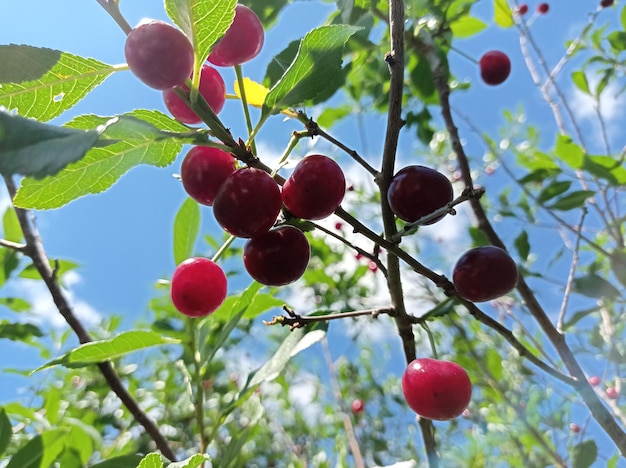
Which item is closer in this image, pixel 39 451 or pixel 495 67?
pixel 39 451

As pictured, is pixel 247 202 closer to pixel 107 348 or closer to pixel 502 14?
pixel 107 348

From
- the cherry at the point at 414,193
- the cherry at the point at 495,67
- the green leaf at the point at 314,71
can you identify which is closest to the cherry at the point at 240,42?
the green leaf at the point at 314,71

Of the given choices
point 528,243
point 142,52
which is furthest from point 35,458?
point 528,243

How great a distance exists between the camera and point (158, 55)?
73 cm

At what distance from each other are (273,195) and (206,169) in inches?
6.3

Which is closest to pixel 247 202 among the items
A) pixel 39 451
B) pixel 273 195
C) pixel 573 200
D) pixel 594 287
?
pixel 273 195

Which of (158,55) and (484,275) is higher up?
(158,55)

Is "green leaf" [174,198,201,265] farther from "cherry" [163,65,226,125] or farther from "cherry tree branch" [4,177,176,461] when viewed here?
"cherry" [163,65,226,125]

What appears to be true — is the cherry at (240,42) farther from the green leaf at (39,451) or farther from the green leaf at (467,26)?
the green leaf at (467,26)

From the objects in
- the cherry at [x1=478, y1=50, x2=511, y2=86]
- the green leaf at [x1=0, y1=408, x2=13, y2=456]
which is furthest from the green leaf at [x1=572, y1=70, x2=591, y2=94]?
the green leaf at [x1=0, y1=408, x2=13, y2=456]

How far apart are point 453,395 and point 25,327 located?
169cm

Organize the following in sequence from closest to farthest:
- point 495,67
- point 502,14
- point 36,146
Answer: point 36,146 → point 495,67 → point 502,14

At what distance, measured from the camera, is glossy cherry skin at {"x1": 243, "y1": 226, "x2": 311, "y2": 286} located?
0.90 m

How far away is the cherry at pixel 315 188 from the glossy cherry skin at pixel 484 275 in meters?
0.29
